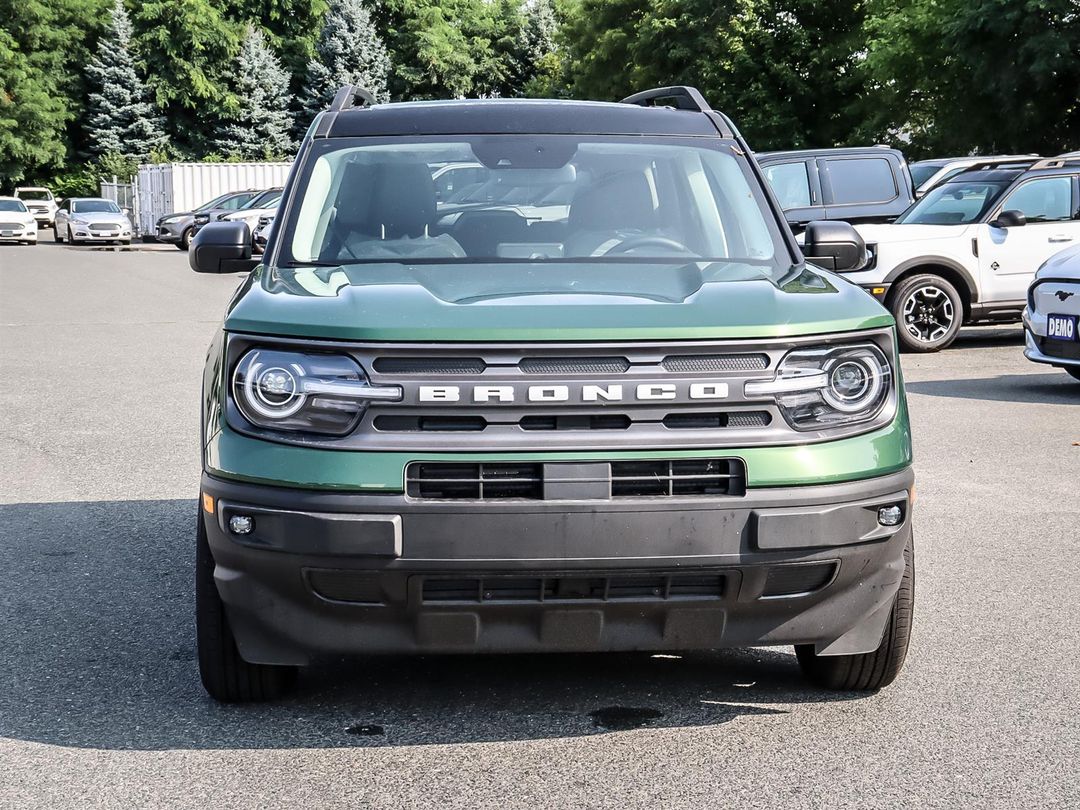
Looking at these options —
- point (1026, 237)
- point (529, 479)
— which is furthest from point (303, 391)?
point (1026, 237)

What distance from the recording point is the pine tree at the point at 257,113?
6681 cm

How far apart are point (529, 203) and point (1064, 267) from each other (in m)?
7.58

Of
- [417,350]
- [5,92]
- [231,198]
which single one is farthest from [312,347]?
[5,92]

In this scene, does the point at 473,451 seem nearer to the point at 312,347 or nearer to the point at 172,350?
the point at 312,347

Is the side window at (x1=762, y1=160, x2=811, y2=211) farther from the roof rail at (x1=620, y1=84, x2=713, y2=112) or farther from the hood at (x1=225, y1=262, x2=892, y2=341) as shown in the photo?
the hood at (x1=225, y1=262, x2=892, y2=341)

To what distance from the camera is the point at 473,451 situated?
3639mm

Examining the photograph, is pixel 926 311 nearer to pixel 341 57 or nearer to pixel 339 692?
pixel 339 692

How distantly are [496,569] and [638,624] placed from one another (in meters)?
0.43

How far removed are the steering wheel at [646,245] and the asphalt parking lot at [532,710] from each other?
129 centimetres

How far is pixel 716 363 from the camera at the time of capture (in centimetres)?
375

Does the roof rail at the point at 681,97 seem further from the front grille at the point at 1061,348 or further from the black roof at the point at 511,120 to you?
the front grille at the point at 1061,348

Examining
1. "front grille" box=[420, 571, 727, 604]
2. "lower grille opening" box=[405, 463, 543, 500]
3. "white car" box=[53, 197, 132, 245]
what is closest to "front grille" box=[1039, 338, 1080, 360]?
"front grille" box=[420, 571, 727, 604]

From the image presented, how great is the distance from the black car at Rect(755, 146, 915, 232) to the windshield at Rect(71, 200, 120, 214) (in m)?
32.1

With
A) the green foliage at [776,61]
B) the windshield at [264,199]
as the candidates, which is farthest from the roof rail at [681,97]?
the green foliage at [776,61]
